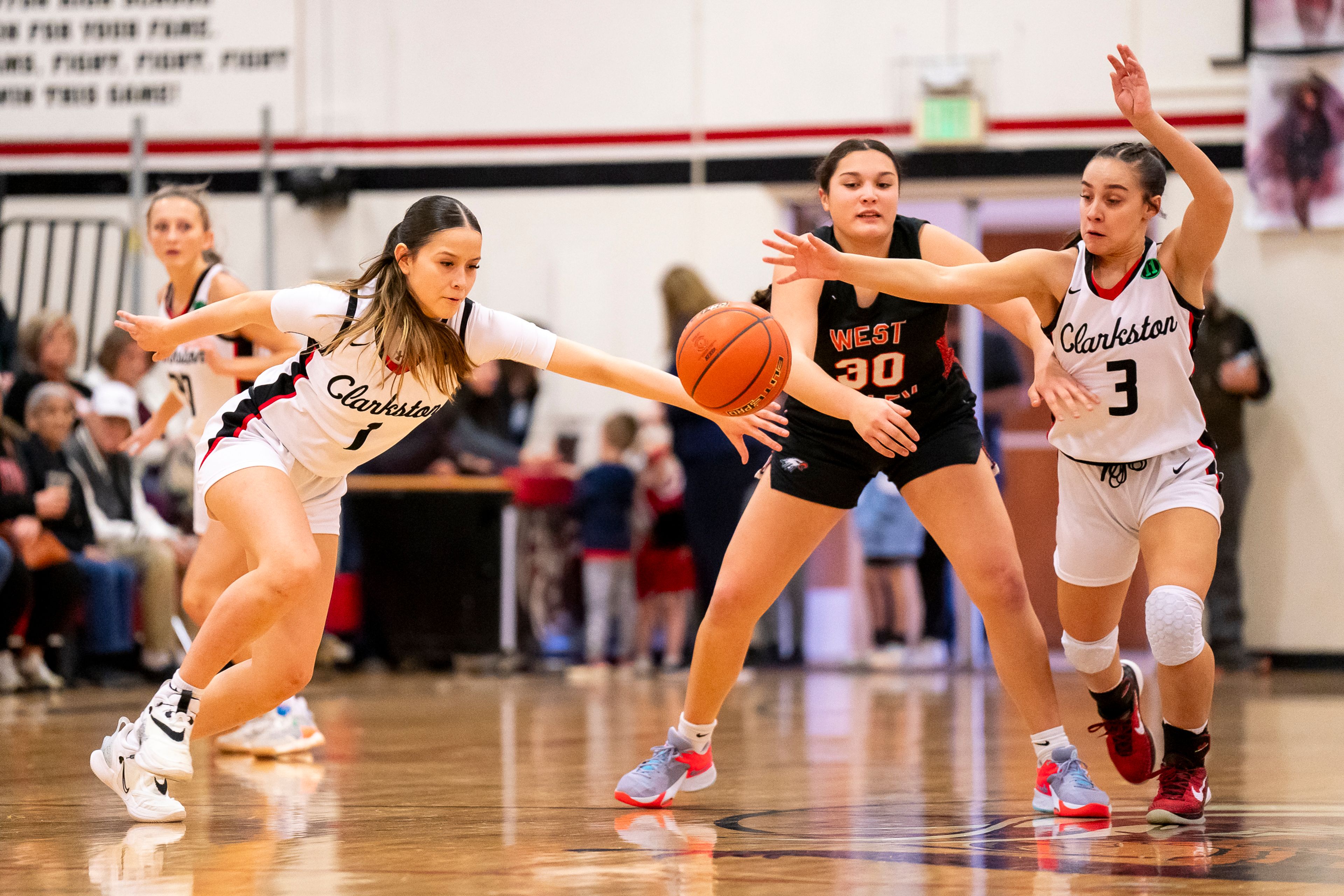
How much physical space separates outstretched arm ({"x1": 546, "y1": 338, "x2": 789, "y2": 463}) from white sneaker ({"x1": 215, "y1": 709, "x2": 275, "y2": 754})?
92.9 inches

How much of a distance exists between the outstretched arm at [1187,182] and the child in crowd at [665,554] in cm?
581

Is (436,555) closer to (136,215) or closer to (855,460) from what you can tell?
(136,215)

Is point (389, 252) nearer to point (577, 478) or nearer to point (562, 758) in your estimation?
point (562, 758)

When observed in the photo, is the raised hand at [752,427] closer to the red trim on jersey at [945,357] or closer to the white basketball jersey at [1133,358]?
the red trim on jersey at [945,357]

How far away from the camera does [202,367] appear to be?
5703mm

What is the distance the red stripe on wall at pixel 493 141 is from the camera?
35.9 feet

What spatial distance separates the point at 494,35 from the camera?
11719 mm

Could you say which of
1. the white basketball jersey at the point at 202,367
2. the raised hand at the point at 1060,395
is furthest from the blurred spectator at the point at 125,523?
the raised hand at the point at 1060,395

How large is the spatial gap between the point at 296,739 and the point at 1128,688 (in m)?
3.14

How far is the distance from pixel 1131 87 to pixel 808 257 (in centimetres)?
93

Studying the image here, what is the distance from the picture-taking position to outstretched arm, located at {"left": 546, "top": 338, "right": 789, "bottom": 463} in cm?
427

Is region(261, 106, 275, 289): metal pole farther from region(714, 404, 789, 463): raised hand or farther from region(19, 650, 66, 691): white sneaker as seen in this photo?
region(714, 404, 789, 463): raised hand

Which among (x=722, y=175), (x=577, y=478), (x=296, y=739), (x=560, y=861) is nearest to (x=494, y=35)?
(x=722, y=175)
